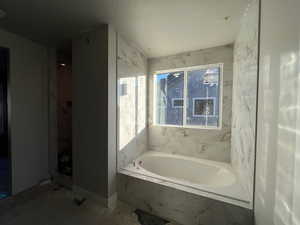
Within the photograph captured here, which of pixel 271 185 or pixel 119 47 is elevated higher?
pixel 119 47

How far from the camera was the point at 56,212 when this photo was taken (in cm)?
164

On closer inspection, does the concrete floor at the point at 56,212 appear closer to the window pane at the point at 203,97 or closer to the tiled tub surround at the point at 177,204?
the tiled tub surround at the point at 177,204

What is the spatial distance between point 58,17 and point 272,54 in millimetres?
2161

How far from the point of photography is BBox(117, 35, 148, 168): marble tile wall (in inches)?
76.8

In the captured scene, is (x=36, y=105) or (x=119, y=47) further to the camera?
(x=36, y=105)

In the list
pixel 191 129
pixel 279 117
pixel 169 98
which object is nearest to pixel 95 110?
pixel 169 98

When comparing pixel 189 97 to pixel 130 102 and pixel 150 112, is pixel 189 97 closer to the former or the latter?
pixel 150 112

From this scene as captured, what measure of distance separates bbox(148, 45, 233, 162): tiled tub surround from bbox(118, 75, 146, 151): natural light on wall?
266 mm

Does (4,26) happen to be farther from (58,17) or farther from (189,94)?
(189,94)

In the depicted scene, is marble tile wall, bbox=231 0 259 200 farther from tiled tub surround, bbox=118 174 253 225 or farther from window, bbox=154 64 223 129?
window, bbox=154 64 223 129

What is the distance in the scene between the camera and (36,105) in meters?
2.16

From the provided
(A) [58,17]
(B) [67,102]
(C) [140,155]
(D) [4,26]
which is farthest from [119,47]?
(C) [140,155]

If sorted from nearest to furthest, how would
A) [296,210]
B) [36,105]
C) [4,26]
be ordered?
[296,210] < [4,26] < [36,105]

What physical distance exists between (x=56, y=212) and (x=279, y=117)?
2.47 meters
